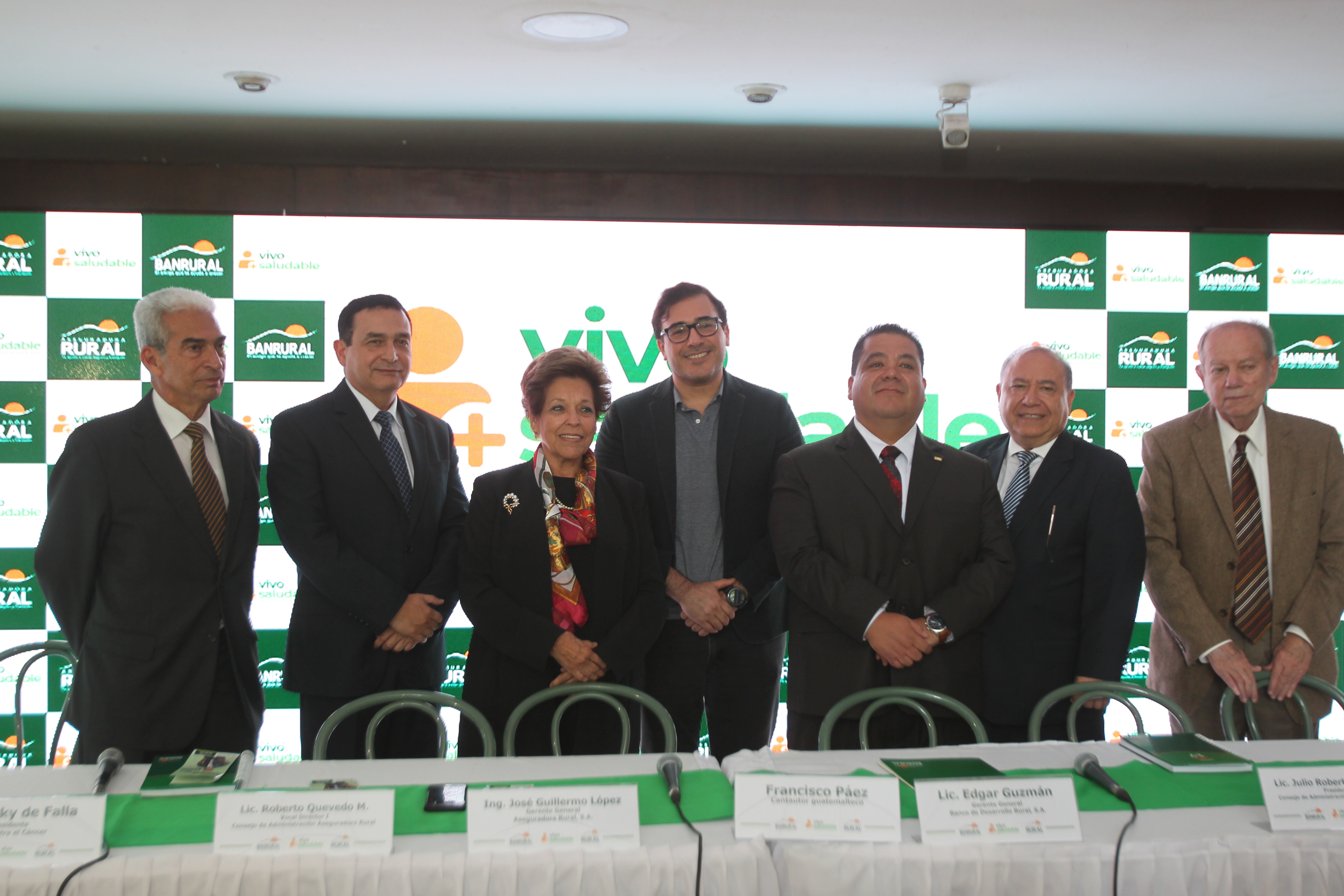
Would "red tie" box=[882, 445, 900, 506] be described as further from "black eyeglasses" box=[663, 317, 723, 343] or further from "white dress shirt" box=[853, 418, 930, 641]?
"black eyeglasses" box=[663, 317, 723, 343]

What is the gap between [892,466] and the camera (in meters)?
2.60

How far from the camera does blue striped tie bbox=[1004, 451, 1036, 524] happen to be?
269 centimetres

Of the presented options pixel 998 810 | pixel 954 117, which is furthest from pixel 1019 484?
pixel 954 117

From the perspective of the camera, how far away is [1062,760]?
184cm

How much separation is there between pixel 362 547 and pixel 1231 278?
396 cm

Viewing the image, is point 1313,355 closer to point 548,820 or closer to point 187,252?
point 548,820

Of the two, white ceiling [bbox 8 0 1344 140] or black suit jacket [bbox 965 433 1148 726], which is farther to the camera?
white ceiling [bbox 8 0 1344 140]

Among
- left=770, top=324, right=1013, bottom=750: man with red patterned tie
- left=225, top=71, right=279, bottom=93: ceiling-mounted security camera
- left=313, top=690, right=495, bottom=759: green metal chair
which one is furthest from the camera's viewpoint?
left=225, top=71, right=279, bottom=93: ceiling-mounted security camera

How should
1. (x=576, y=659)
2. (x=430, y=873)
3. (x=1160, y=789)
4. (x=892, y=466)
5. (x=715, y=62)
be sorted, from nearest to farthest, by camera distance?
(x=430, y=873), (x=1160, y=789), (x=576, y=659), (x=892, y=466), (x=715, y=62)

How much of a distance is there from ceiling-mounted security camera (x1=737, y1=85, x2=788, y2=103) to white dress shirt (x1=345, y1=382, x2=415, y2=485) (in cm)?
183

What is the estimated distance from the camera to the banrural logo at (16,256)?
3814mm

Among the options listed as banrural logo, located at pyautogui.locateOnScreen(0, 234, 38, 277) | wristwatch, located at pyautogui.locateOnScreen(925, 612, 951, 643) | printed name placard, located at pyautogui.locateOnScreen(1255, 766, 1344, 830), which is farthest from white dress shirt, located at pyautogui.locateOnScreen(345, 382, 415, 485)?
printed name placard, located at pyautogui.locateOnScreen(1255, 766, 1344, 830)

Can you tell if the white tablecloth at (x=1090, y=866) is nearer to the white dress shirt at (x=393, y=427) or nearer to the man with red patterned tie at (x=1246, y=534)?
the man with red patterned tie at (x=1246, y=534)

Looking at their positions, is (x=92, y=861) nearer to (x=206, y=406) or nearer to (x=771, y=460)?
(x=206, y=406)
